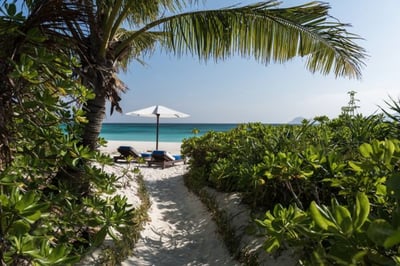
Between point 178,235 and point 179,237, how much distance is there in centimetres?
9

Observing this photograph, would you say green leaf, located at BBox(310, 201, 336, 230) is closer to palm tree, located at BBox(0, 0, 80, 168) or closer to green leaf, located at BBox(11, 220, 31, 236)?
green leaf, located at BBox(11, 220, 31, 236)

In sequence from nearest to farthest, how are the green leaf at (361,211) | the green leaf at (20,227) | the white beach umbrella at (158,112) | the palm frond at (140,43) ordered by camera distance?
the green leaf at (361,211) → the green leaf at (20,227) → the palm frond at (140,43) → the white beach umbrella at (158,112)

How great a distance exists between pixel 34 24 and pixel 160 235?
11.3ft

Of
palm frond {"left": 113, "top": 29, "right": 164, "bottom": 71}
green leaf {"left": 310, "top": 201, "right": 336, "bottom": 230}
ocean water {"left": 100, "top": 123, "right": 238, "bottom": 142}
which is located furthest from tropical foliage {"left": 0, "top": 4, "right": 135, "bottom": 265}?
ocean water {"left": 100, "top": 123, "right": 238, "bottom": 142}

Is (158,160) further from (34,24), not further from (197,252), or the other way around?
(34,24)

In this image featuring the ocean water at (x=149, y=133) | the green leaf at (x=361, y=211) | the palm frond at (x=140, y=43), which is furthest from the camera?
the ocean water at (x=149, y=133)

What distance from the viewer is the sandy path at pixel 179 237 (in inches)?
143

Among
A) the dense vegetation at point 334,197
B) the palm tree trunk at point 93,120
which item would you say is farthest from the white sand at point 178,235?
the dense vegetation at point 334,197

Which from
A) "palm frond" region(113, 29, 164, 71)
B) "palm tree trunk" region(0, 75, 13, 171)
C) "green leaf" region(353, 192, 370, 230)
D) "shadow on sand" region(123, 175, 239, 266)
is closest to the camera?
"green leaf" region(353, 192, 370, 230)

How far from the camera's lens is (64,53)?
2.34 metres

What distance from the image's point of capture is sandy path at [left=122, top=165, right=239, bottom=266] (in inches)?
143

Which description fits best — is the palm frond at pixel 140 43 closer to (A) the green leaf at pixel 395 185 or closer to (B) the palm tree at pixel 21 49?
(B) the palm tree at pixel 21 49

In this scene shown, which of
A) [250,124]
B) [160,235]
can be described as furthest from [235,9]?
[160,235]

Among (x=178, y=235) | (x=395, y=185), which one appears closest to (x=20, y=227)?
(x=395, y=185)
